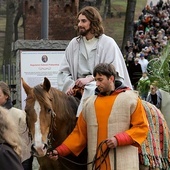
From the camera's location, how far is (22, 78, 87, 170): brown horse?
5336mm

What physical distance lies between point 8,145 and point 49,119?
1507mm

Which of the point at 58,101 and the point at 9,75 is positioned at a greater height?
the point at 58,101

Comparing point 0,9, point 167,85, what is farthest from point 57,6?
point 0,9

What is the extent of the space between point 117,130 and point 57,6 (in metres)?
20.3

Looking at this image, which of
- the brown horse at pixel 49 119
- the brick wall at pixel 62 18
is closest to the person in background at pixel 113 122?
the brown horse at pixel 49 119

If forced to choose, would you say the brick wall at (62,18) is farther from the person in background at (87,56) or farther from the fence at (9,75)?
the person in background at (87,56)

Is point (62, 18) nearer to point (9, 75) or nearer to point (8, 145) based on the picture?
point (9, 75)

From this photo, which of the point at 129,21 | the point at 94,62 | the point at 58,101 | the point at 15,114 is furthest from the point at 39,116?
the point at 129,21

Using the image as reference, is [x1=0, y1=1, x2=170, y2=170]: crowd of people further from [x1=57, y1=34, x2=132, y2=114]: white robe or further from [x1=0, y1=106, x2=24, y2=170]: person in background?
[x1=0, y1=106, x2=24, y2=170]: person in background

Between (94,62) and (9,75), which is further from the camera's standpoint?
(9,75)

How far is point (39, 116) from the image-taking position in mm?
5430

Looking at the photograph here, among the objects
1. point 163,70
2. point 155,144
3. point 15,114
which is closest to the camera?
point 155,144

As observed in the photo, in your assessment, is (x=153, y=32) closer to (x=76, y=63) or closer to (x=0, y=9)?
(x=76, y=63)

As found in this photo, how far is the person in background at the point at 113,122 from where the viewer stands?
5492mm
